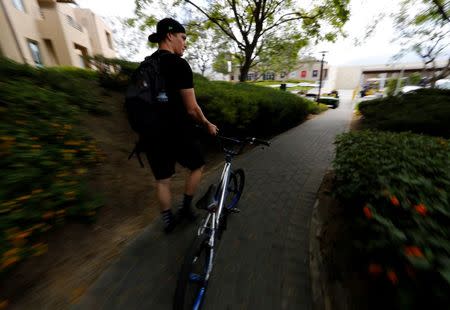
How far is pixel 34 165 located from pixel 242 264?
2.51 m

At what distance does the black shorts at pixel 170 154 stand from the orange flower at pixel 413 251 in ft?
6.48

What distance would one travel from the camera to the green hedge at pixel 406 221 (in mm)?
896

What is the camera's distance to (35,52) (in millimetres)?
13273

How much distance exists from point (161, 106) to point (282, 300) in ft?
7.29

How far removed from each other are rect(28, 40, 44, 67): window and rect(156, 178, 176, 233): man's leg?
1668 centimetres

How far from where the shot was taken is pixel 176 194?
3.50 m

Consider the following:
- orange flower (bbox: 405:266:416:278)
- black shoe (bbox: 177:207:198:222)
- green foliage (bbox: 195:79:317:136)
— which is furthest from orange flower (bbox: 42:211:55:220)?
green foliage (bbox: 195:79:317:136)

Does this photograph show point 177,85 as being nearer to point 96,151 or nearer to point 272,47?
point 96,151

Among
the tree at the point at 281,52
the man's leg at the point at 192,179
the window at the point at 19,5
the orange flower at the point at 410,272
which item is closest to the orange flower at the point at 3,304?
the man's leg at the point at 192,179

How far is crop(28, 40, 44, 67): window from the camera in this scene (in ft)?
41.9

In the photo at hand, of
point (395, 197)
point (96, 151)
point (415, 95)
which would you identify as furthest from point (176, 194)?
point (415, 95)

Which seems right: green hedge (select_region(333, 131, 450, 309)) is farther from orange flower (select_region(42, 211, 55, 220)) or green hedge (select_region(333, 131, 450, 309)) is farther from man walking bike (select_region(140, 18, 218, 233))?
orange flower (select_region(42, 211, 55, 220))

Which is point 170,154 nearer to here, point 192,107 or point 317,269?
point 192,107

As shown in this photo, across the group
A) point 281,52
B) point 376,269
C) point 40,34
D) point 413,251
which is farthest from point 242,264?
point 40,34
